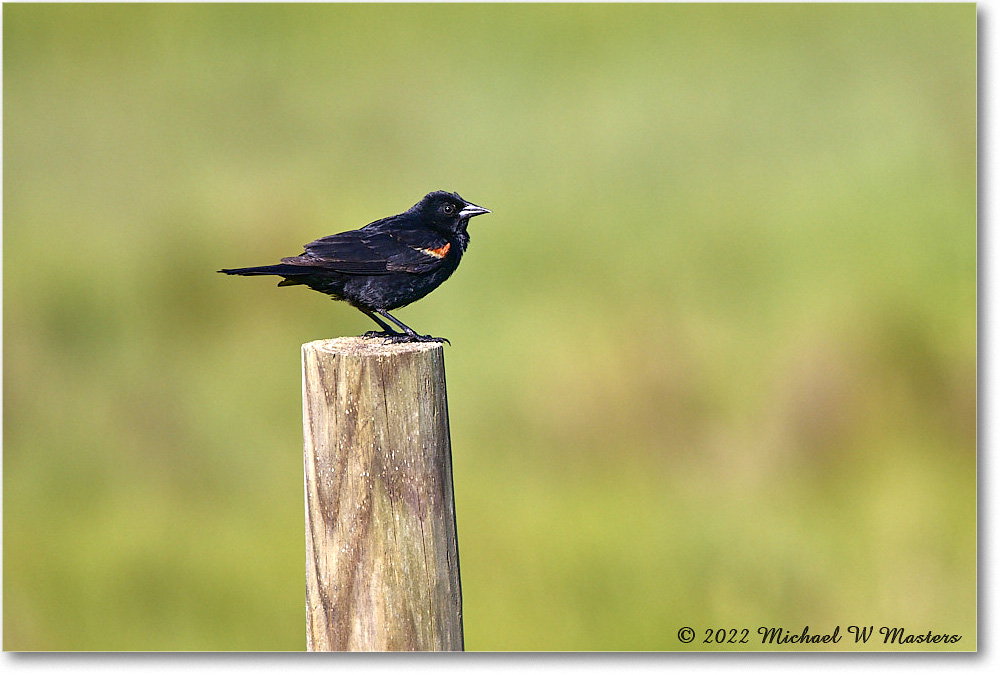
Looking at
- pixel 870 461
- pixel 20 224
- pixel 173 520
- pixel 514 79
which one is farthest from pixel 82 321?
pixel 870 461

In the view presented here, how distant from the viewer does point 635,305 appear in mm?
4074

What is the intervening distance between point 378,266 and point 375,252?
0.15 ft

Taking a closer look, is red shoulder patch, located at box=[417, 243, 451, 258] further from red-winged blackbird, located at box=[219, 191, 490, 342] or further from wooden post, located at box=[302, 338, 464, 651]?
wooden post, located at box=[302, 338, 464, 651]

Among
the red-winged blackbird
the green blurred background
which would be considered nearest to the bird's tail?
the red-winged blackbird

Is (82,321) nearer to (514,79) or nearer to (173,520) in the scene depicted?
(173,520)

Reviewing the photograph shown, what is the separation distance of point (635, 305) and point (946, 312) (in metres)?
1.22

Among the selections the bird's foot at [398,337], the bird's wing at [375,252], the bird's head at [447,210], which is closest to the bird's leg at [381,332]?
the bird's foot at [398,337]

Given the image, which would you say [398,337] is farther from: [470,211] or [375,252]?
[470,211]

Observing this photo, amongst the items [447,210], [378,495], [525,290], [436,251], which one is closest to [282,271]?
[436,251]

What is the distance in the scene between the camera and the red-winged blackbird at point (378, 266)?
8.38 ft

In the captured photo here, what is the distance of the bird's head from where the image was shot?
9.35 ft

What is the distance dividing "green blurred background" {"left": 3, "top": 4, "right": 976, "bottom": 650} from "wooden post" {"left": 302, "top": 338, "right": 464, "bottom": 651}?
1242 mm

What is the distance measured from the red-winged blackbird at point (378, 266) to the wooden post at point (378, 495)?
0.37 metres

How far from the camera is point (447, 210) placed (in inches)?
112
